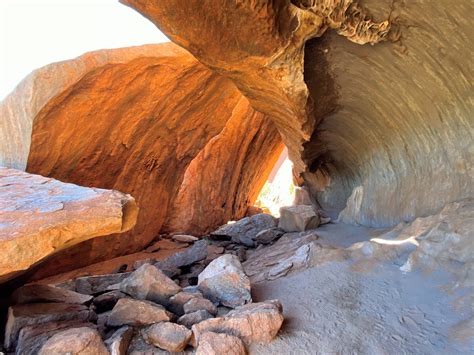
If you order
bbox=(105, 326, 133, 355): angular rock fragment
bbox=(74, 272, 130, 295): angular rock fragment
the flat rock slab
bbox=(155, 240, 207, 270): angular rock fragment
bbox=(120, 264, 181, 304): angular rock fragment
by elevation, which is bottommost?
bbox=(74, 272, 130, 295): angular rock fragment

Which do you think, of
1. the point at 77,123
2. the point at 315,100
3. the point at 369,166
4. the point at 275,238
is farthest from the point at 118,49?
the point at 369,166

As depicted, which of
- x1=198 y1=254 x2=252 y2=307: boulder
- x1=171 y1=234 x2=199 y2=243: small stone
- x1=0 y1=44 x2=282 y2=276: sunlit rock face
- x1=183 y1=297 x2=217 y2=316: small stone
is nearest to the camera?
x1=183 y1=297 x2=217 y2=316: small stone

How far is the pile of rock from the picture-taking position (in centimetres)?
214

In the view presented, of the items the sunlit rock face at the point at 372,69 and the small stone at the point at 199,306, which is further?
the sunlit rock face at the point at 372,69

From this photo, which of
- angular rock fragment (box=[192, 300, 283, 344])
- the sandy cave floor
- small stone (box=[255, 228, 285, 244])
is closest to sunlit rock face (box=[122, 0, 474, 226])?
the sandy cave floor

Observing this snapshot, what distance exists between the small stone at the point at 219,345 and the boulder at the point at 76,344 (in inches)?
23.2

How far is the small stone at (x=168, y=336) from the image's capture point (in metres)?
2.21

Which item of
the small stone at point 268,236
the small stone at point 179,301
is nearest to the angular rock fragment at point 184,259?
the small stone at point 268,236

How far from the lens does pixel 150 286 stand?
291cm

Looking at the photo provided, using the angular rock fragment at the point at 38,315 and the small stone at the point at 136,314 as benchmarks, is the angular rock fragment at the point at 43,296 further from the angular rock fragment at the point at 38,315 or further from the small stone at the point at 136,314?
the small stone at the point at 136,314

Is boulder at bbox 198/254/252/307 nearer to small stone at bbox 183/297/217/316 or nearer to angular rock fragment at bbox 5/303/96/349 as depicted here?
small stone at bbox 183/297/217/316

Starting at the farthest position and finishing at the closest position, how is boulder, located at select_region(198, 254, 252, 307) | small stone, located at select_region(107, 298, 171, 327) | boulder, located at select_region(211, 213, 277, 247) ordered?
1. boulder, located at select_region(211, 213, 277, 247)
2. boulder, located at select_region(198, 254, 252, 307)
3. small stone, located at select_region(107, 298, 171, 327)

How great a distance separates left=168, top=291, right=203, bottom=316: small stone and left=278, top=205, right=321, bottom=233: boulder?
4.10 m

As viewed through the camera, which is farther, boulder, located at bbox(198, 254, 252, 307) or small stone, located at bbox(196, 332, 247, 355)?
boulder, located at bbox(198, 254, 252, 307)
